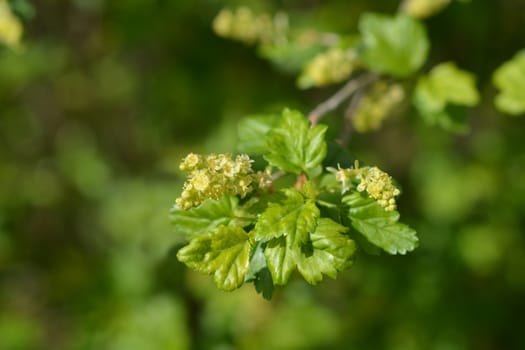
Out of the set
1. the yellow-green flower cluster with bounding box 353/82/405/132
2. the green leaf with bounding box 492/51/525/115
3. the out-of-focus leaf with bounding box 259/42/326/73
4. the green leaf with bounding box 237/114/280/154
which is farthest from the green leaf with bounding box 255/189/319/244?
the out-of-focus leaf with bounding box 259/42/326/73

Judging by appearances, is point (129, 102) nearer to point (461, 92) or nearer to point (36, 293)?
point (36, 293)

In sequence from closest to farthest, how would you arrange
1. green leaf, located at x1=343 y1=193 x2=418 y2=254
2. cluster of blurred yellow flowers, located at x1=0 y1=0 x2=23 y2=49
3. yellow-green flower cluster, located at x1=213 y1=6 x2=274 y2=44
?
green leaf, located at x1=343 y1=193 x2=418 y2=254 → cluster of blurred yellow flowers, located at x1=0 y1=0 x2=23 y2=49 → yellow-green flower cluster, located at x1=213 y1=6 x2=274 y2=44

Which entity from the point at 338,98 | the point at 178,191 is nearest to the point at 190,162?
the point at 338,98

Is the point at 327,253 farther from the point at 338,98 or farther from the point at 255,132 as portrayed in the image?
the point at 338,98

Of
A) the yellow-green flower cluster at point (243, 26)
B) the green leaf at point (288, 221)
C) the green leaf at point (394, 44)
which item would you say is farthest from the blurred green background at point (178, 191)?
the green leaf at point (288, 221)

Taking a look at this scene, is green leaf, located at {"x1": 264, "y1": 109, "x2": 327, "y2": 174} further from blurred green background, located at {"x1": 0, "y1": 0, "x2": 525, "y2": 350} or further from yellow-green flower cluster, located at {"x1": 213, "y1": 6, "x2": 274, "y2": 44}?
blurred green background, located at {"x1": 0, "y1": 0, "x2": 525, "y2": 350}

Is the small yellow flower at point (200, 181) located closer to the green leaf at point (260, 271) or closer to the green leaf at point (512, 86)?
the green leaf at point (260, 271)

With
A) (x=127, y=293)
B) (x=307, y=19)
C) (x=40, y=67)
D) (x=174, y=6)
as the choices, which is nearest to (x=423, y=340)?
(x=127, y=293)
